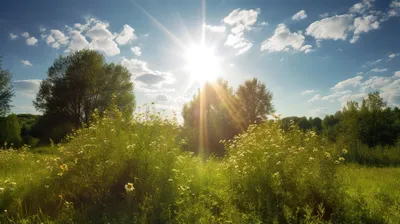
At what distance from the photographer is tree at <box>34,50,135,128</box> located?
2361 centimetres

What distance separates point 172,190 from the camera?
4.46m

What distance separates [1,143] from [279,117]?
87.5ft

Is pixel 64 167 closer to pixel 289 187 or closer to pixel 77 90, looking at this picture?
pixel 289 187

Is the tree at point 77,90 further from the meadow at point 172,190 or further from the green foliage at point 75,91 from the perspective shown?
the meadow at point 172,190

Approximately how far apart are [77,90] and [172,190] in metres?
22.6

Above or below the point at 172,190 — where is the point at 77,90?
above

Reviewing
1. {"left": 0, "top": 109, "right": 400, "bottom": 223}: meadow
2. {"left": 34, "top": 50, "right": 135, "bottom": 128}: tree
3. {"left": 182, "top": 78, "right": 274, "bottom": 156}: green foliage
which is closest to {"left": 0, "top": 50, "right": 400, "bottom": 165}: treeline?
{"left": 34, "top": 50, "right": 135, "bottom": 128}: tree

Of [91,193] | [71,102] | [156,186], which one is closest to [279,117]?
[156,186]

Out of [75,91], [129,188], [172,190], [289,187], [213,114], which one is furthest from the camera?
[213,114]

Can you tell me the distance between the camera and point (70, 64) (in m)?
24.3

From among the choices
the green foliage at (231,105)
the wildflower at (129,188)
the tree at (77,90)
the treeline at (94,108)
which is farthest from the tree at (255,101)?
the wildflower at (129,188)

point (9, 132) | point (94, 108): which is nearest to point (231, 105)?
point (94, 108)

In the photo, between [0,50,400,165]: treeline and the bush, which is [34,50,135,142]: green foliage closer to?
[0,50,400,165]: treeline

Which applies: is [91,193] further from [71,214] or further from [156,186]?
[156,186]
